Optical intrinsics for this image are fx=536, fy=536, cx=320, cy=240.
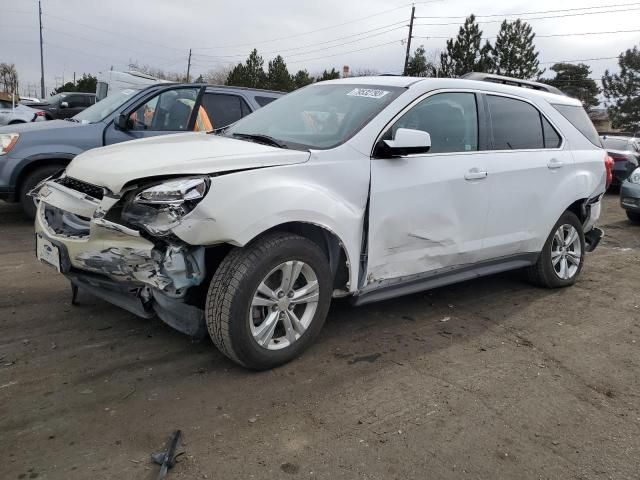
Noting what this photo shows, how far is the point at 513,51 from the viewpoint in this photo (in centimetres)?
4428

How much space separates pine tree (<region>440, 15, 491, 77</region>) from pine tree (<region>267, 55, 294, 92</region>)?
12866 mm

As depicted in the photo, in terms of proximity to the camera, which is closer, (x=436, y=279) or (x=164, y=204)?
(x=164, y=204)

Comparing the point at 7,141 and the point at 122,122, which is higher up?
the point at 122,122

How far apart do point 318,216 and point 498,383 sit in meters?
1.49

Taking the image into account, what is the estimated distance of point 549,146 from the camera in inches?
187

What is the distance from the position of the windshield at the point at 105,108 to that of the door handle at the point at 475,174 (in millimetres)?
4755

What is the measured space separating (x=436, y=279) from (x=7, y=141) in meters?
5.34

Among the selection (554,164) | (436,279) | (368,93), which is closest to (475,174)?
(436,279)

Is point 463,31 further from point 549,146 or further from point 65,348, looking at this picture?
point 65,348

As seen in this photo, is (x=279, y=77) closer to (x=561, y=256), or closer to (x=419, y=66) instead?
(x=419, y=66)

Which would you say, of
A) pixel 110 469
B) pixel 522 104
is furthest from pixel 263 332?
pixel 522 104

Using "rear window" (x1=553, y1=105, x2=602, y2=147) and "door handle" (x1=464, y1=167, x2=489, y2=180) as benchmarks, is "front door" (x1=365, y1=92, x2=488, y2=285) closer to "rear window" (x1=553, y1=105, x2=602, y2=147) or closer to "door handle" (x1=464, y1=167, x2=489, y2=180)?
"door handle" (x1=464, y1=167, x2=489, y2=180)

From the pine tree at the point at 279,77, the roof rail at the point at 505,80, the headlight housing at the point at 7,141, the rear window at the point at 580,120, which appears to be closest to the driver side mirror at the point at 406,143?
the roof rail at the point at 505,80

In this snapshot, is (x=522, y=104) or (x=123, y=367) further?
(x=522, y=104)
